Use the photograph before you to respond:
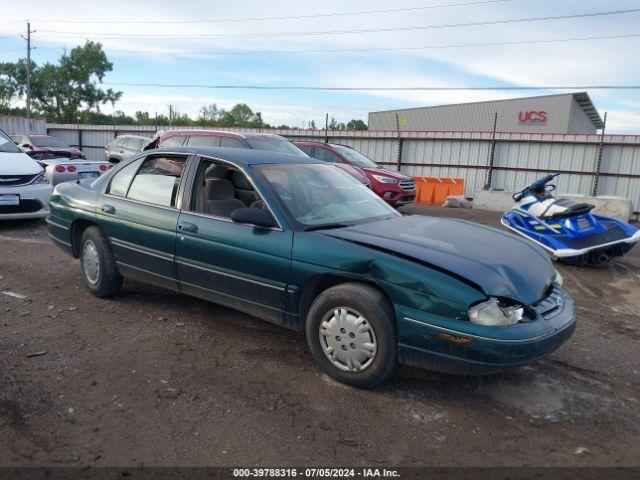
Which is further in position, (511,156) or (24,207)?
(511,156)

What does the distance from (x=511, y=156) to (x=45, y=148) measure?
47.7ft

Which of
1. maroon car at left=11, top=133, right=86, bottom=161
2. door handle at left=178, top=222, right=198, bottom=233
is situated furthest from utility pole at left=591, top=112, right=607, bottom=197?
maroon car at left=11, top=133, right=86, bottom=161

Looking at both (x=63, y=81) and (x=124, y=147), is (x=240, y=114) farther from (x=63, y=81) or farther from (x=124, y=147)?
(x=124, y=147)

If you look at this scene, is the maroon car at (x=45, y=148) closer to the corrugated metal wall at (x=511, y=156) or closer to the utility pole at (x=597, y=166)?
the corrugated metal wall at (x=511, y=156)

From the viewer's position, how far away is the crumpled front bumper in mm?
3045

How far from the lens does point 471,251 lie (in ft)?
11.5

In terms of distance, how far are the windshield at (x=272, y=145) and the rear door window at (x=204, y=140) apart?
2.17ft

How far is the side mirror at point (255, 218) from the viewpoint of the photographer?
3807 mm

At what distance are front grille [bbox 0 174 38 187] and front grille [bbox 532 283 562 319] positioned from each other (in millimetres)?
8251

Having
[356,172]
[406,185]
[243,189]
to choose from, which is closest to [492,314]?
[243,189]

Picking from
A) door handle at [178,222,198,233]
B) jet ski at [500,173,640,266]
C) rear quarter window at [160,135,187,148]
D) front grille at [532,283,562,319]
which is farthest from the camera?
rear quarter window at [160,135,187,148]

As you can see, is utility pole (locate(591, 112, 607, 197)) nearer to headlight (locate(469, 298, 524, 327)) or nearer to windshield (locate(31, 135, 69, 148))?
headlight (locate(469, 298, 524, 327))

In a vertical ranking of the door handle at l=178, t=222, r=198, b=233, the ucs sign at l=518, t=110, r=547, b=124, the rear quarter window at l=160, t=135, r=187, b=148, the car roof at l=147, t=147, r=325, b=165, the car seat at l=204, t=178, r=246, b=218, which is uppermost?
the ucs sign at l=518, t=110, r=547, b=124

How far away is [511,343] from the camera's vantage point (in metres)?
3.04
